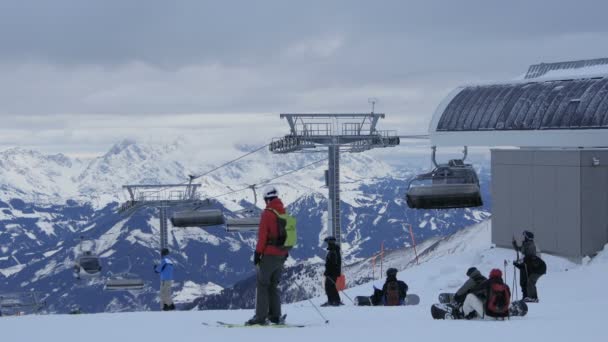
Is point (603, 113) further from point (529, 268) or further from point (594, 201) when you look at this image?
point (529, 268)

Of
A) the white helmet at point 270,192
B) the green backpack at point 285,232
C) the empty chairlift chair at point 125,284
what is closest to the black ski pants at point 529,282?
the green backpack at point 285,232

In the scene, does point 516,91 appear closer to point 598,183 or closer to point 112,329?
point 598,183

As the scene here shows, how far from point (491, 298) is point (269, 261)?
351 cm

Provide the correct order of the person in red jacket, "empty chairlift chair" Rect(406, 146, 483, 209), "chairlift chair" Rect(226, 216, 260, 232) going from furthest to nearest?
"chairlift chair" Rect(226, 216, 260, 232) < "empty chairlift chair" Rect(406, 146, 483, 209) < the person in red jacket

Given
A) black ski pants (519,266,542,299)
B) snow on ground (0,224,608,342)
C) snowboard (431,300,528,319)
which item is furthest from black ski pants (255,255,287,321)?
black ski pants (519,266,542,299)

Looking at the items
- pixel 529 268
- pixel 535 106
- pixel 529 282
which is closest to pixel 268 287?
pixel 529 268

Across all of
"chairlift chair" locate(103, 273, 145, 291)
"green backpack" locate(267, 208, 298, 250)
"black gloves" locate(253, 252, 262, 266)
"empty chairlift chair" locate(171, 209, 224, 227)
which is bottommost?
"chairlift chair" locate(103, 273, 145, 291)

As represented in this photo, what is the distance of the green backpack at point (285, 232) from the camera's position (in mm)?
13156

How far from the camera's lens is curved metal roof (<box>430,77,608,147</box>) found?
34312 millimetres

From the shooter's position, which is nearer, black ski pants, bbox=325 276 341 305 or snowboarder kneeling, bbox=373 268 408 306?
snowboarder kneeling, bbox=373 268 408 306

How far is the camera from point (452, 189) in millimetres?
24047

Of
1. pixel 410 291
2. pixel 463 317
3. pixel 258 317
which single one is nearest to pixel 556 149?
pixel 410 291

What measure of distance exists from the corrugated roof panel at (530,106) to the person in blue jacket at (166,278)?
54.0 feet

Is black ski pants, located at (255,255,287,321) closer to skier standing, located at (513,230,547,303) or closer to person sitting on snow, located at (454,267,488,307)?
person sitting on snow, located at (454,267,488,307)
